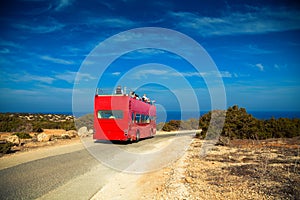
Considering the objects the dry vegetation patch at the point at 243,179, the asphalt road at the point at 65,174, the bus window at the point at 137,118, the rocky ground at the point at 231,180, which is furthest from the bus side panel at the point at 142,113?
the rocky ground at the point at 231,180

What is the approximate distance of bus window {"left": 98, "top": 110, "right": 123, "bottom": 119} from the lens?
18.1m

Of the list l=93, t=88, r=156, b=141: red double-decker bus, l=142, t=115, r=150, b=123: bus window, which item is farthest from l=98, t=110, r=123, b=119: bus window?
l=142, t=115, r=150, b=123: bus window

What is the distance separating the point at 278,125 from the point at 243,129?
3084 millimetres

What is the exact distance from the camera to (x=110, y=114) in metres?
18.2

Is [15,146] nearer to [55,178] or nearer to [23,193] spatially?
[55,178]

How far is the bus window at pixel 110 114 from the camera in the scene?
59.5ft

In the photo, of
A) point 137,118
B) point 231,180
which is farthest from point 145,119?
point 231,180

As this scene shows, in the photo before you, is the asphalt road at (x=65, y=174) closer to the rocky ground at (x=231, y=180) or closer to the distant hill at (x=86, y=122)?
the rocky ground at (x=231, y=180)

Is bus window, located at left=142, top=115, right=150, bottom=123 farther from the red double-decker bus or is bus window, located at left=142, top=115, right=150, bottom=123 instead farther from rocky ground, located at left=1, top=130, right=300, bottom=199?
rocky ground, located at left=1, top=130, right=300, bottom=199

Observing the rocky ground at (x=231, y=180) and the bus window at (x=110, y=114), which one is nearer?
the rocky ground at (x=231, y=180)

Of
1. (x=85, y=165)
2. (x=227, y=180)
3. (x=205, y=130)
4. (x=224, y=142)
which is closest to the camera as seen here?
(x=227, y=180)

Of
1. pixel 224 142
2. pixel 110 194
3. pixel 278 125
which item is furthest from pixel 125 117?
pixel 278 125

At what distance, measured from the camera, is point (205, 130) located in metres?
22.9

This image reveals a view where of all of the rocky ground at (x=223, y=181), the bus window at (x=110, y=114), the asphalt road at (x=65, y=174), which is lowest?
the asphalt road at (x=65, y=174)
